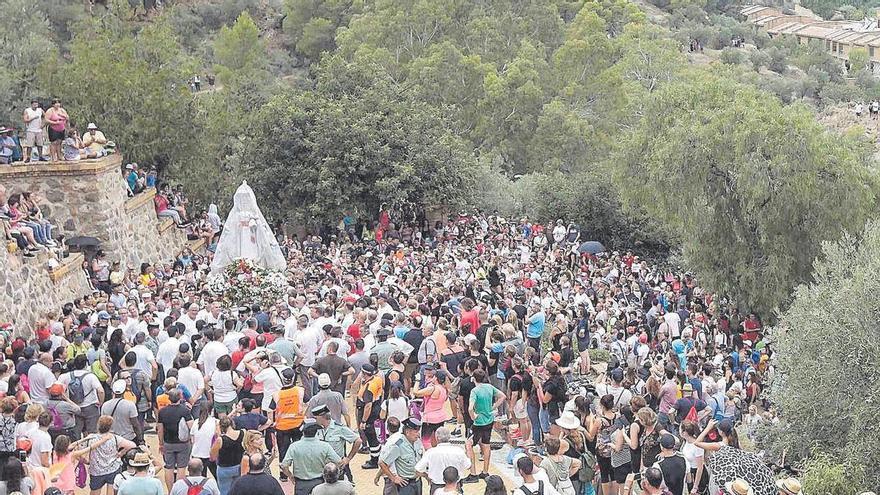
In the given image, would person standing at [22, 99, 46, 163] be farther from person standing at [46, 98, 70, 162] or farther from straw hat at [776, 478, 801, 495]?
straw hat at [776, 478, 801, 495]

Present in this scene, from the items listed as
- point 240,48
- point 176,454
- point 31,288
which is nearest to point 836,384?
point 176,454

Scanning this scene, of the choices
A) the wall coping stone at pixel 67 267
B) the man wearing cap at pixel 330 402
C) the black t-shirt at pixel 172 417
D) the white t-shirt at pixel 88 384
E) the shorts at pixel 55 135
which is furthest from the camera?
the shorts at pixel 55 135

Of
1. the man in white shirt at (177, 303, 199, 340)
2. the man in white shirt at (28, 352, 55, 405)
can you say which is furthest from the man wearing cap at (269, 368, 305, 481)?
the man in white shirt at (177, 303, 199, 340)

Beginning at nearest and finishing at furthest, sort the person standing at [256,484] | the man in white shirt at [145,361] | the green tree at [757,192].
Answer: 1. the person standing at [256,484]
2. the man in white shirt at [145,361]
3. the green tree at [757,192]

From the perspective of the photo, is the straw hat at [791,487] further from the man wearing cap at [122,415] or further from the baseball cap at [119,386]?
the baseball cap at [119,386]

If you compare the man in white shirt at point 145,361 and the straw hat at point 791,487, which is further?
the man in white shirt at point 145,361

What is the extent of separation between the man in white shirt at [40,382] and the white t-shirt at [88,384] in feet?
0.45

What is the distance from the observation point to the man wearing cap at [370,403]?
41.9 feet

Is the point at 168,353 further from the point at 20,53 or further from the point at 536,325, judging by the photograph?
the point at 20,53

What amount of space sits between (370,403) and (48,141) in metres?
12.7

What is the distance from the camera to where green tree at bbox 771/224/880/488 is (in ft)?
46.5

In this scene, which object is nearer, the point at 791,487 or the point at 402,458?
the point at 791,487

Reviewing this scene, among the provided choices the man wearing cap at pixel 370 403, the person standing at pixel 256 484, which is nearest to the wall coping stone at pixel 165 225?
the man wearing cap at pixel 370 403

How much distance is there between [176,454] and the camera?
39.2 ft
